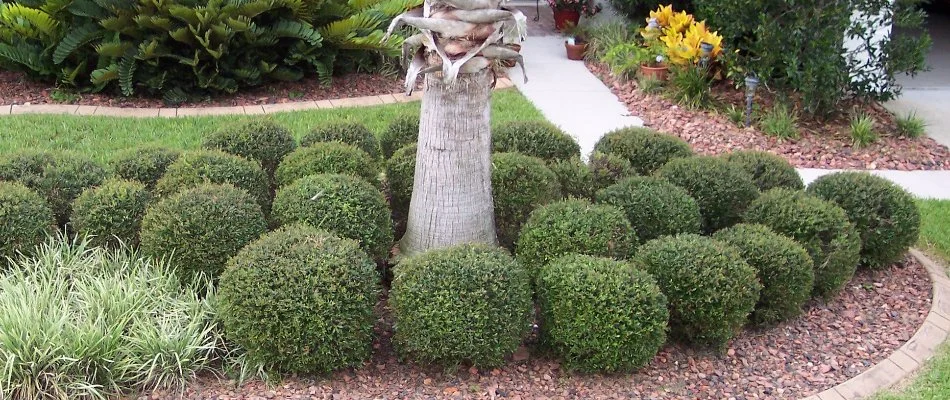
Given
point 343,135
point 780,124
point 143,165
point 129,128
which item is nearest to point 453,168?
point 343,135

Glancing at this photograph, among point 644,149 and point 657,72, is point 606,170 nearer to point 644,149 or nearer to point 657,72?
point 644,149

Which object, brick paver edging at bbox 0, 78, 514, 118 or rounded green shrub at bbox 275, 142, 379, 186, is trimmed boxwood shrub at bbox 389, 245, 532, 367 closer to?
rounded green shrub at bbox 275, 142, 379, 186

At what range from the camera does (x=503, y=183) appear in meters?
4.46

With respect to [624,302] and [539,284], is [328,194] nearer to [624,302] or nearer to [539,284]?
[539,284]

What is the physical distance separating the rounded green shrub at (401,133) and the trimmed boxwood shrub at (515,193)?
1.03m

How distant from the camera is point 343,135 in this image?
5195 millimetres

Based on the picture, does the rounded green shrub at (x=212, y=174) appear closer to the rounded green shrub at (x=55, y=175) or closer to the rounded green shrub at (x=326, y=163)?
the rounded green shrub at (x=326, y=163)

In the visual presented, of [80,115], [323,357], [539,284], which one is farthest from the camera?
[80,115]

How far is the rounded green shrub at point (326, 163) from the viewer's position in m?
4.60

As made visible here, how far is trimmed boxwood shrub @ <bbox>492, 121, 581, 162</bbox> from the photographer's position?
5.16 metres

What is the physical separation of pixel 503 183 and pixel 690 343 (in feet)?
3.87

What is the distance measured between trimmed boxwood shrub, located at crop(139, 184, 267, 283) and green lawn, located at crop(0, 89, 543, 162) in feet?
7.91

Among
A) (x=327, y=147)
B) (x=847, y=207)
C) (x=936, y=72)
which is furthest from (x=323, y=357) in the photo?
(x=936, y=72)

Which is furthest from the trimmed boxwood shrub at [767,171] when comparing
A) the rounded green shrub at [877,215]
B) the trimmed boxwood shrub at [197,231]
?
the trimmed boxwood shrub at [197,231]
